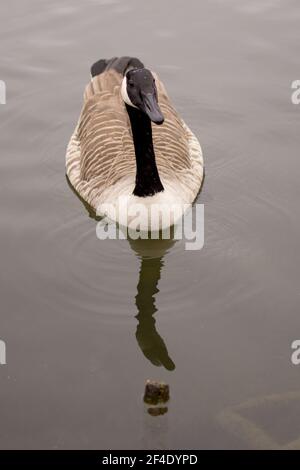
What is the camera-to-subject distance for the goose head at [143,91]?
8.74m

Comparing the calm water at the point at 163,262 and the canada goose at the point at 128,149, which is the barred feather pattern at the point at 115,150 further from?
the calm water at the point at 163,262

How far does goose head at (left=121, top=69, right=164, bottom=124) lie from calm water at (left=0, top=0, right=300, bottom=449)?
1545 mm

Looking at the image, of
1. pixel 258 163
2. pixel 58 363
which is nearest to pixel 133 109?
pixel 258 163

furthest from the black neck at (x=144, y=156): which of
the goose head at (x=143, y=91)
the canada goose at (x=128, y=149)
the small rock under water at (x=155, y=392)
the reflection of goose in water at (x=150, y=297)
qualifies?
the small rock under water at (x=155, y=392)

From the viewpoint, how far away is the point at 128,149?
34.0 ft

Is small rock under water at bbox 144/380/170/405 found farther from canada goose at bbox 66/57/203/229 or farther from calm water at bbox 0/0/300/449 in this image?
canada goose at bbox 66/57/203/229

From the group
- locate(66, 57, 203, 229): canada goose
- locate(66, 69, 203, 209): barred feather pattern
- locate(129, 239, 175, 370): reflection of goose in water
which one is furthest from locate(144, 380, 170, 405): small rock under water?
locate(66, 69, 203, 209): barred feather pattern

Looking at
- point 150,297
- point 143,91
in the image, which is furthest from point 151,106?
point 150,297

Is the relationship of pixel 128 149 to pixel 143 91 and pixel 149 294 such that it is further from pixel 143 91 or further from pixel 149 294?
pixel 149 294

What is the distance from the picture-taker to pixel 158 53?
43.2 feet

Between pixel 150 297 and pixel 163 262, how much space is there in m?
0.65
